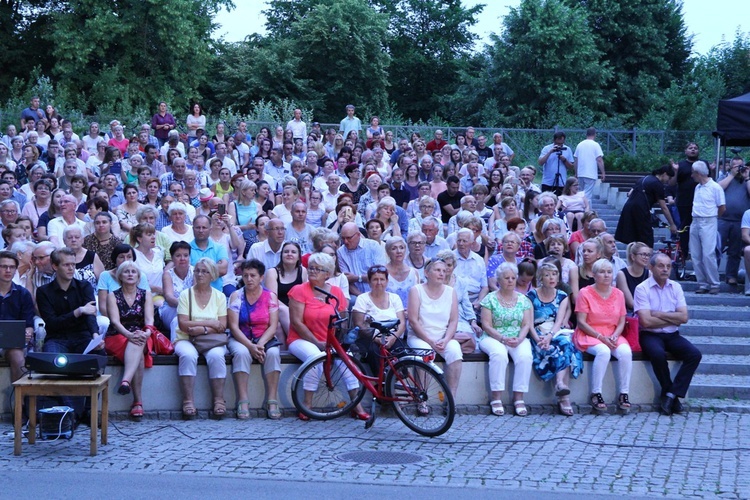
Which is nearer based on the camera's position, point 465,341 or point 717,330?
point 465,341

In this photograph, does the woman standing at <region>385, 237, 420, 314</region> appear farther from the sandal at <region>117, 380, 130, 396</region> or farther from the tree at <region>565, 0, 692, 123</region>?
the tree at <region>565, 0, 692, 123</region>

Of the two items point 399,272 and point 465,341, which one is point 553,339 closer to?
point 465,341

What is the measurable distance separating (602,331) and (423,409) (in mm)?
2516

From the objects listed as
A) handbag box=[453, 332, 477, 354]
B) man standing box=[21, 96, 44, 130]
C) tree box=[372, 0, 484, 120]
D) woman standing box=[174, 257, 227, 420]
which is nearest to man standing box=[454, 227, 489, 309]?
handbag box=[453, 332, 477, 354]

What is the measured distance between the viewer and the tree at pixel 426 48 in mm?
52888

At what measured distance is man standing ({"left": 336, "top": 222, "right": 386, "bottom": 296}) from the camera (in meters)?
12.5

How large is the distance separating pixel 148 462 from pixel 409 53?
153 ft

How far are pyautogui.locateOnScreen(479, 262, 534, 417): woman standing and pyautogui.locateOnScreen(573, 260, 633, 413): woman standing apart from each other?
21.7 inches

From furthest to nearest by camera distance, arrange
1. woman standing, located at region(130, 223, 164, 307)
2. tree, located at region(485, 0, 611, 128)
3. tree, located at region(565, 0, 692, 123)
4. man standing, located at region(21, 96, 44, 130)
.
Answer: tree, located at region(565, 0, 692, 123)
tree, located at region(485, 0, 611, 128)
man standing, located at region(21, 96, 44, 130)
woman standing, located at region(130, 223, 164, 307)

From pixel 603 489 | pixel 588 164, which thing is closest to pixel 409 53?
pixel 588 164

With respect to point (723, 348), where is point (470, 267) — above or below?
above

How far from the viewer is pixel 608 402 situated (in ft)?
36.5

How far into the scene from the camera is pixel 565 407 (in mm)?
10859

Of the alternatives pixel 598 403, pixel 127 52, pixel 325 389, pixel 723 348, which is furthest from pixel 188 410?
pixel 127 52
